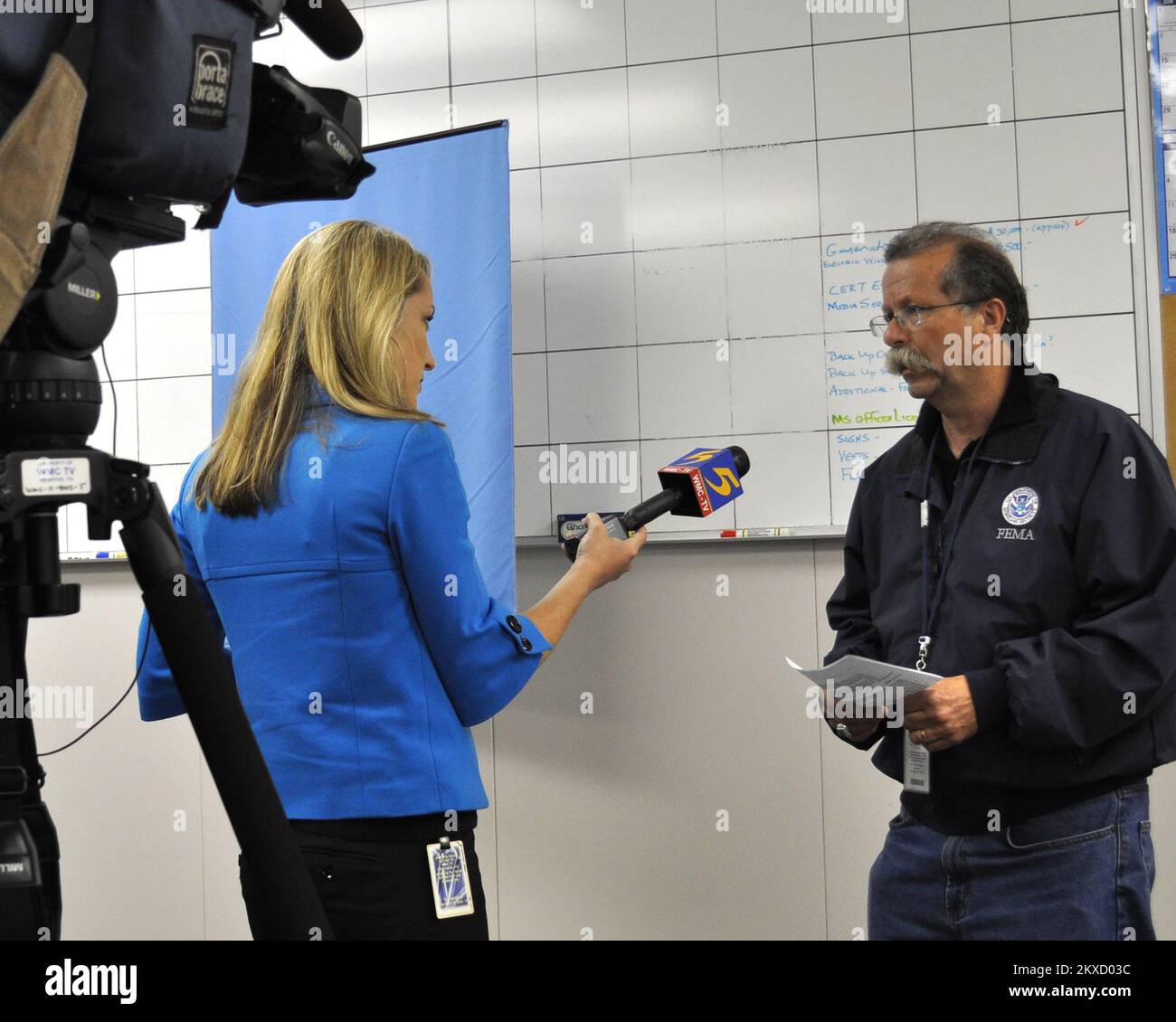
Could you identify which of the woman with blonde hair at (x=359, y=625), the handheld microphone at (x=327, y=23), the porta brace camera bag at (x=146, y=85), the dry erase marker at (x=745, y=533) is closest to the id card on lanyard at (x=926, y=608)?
the woman with blonde hair at (x=359, y=625)

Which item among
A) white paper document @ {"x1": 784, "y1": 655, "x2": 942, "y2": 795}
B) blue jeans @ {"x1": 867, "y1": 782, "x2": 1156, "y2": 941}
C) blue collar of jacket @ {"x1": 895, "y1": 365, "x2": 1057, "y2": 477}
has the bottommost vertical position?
blue jeans @ {"x1": 867, "y1": 782, "x2": 1156, "y2": 941}

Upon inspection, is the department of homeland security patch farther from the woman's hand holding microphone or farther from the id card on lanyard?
the woman's hand holding microphone

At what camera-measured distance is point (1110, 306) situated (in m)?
2.42

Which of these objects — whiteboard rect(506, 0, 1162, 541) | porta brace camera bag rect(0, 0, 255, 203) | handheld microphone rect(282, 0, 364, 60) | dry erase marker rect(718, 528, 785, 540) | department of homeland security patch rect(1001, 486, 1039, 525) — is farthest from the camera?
dry erase marker rect(718, 528, 785, 540)

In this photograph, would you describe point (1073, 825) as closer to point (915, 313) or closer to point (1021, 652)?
point (1021, 652)

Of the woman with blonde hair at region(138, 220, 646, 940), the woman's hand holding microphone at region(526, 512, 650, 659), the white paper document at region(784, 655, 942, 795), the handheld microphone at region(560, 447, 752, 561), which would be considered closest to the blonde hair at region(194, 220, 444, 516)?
the woman with blonde hair at region(138, 220, 646, 940)

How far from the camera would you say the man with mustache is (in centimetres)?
141

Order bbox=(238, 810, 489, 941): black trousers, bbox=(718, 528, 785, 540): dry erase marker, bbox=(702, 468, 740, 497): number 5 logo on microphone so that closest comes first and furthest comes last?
1. bbox=(238, 810, 489, 941): black trousers
2. bbox=(702, 468, 740, 497): number 5 logo on microphone
3. bbox=(718, 528, 785, 540): dry erase marker

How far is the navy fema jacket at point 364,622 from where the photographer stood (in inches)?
47.3

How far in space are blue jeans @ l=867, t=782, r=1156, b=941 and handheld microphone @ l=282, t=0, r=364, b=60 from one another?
1.22m
